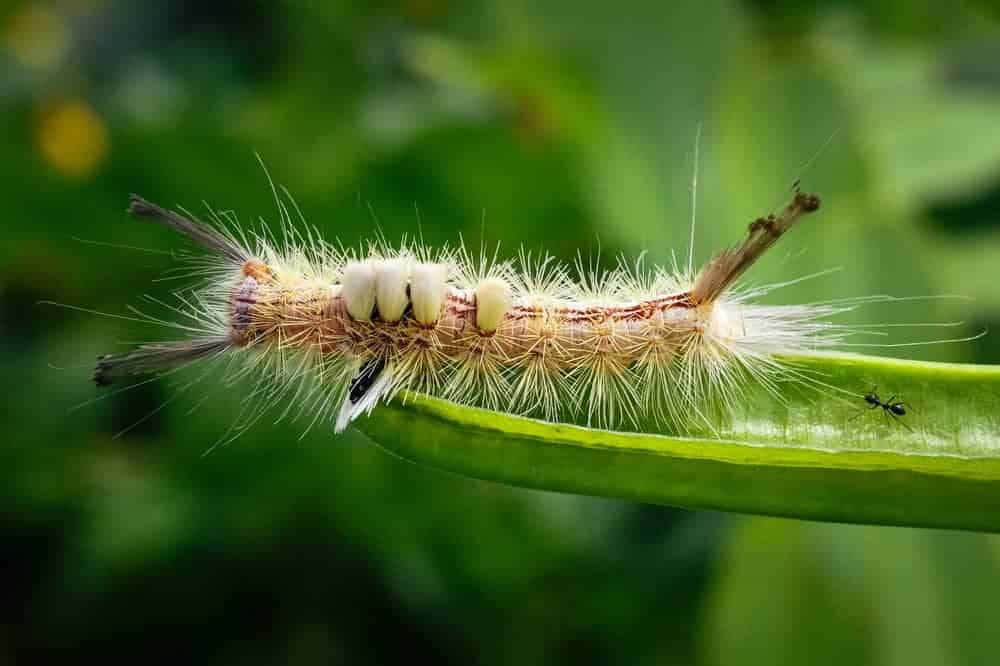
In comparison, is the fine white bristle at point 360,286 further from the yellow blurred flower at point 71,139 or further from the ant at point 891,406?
the yellow blurred flower at point 71,139

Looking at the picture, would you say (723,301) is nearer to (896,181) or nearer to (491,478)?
(491,478)

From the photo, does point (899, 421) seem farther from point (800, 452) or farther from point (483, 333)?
point (483, 333)

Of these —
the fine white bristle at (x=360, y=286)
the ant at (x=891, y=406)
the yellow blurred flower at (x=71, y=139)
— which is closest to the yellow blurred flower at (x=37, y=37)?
the yellow blurred flower at (x=71, y=139)

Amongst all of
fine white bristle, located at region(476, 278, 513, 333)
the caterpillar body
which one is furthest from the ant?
fine white bristle, located at region(476, 278, 513, 333)

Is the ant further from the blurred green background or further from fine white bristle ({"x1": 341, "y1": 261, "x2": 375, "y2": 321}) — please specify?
fine white bristle ({"x1": 341, "y1": 261, "x2": 375, "y2": 321})

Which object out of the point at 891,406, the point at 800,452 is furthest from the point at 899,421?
the point at 800,452

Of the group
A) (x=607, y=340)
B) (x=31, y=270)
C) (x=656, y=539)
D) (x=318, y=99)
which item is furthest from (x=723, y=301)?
(x=31, y=270)
